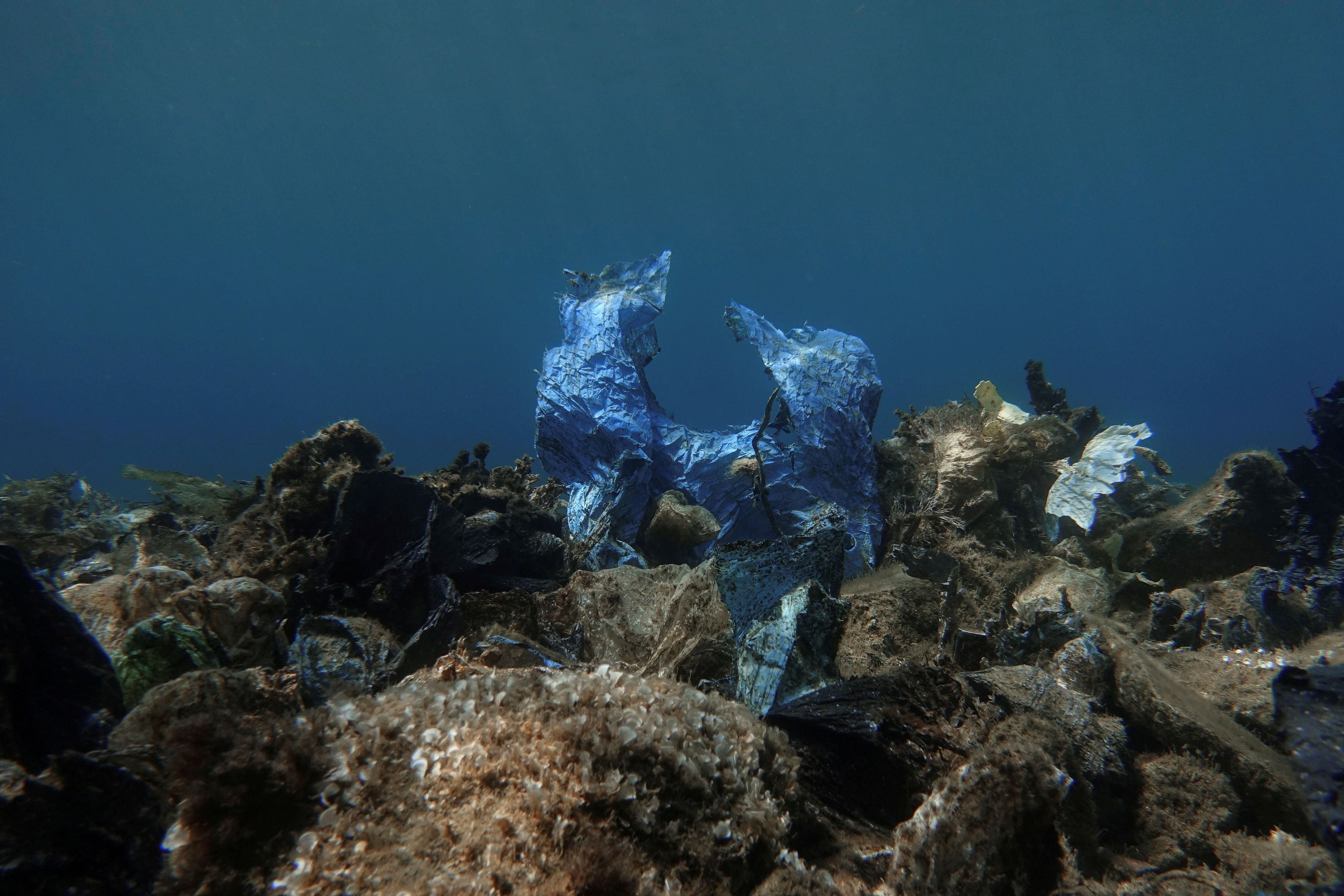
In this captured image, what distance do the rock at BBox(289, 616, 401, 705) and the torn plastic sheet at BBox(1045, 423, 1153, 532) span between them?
5.08 meters

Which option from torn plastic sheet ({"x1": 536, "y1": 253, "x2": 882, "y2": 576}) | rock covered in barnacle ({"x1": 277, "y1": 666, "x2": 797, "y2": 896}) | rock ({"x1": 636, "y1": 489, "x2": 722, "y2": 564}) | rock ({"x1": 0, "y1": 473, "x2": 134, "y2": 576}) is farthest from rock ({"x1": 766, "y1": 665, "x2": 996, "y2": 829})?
rock ({"x1": 0, "y1": 473, "x2": 134, "y2": 576})

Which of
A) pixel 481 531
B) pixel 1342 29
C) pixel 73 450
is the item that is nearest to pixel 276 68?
pixel 73 450

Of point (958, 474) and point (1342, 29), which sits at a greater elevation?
point (1342, 29)

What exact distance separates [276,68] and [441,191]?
42.1 metres

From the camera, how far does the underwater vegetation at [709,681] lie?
51.3 inches

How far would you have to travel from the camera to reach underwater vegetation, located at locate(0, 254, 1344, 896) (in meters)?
1.30

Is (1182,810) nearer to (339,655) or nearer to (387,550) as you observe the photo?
(339,655)

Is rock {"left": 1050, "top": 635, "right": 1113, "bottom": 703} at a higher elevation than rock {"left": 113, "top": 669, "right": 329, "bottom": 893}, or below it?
higher

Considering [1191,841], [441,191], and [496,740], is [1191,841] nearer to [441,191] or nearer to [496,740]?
[496,740]

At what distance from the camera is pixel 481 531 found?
3.95 meters

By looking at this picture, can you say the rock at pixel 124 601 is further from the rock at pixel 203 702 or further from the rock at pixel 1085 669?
the rock at pixel 1085 669

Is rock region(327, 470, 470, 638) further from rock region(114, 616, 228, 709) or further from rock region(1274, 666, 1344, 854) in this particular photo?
rock region(1274, 666, 1344, 854)

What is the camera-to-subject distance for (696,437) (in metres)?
5.65

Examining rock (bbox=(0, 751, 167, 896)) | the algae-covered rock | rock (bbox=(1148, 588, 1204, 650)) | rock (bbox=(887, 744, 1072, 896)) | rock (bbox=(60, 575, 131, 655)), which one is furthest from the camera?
the algae-covered rock
